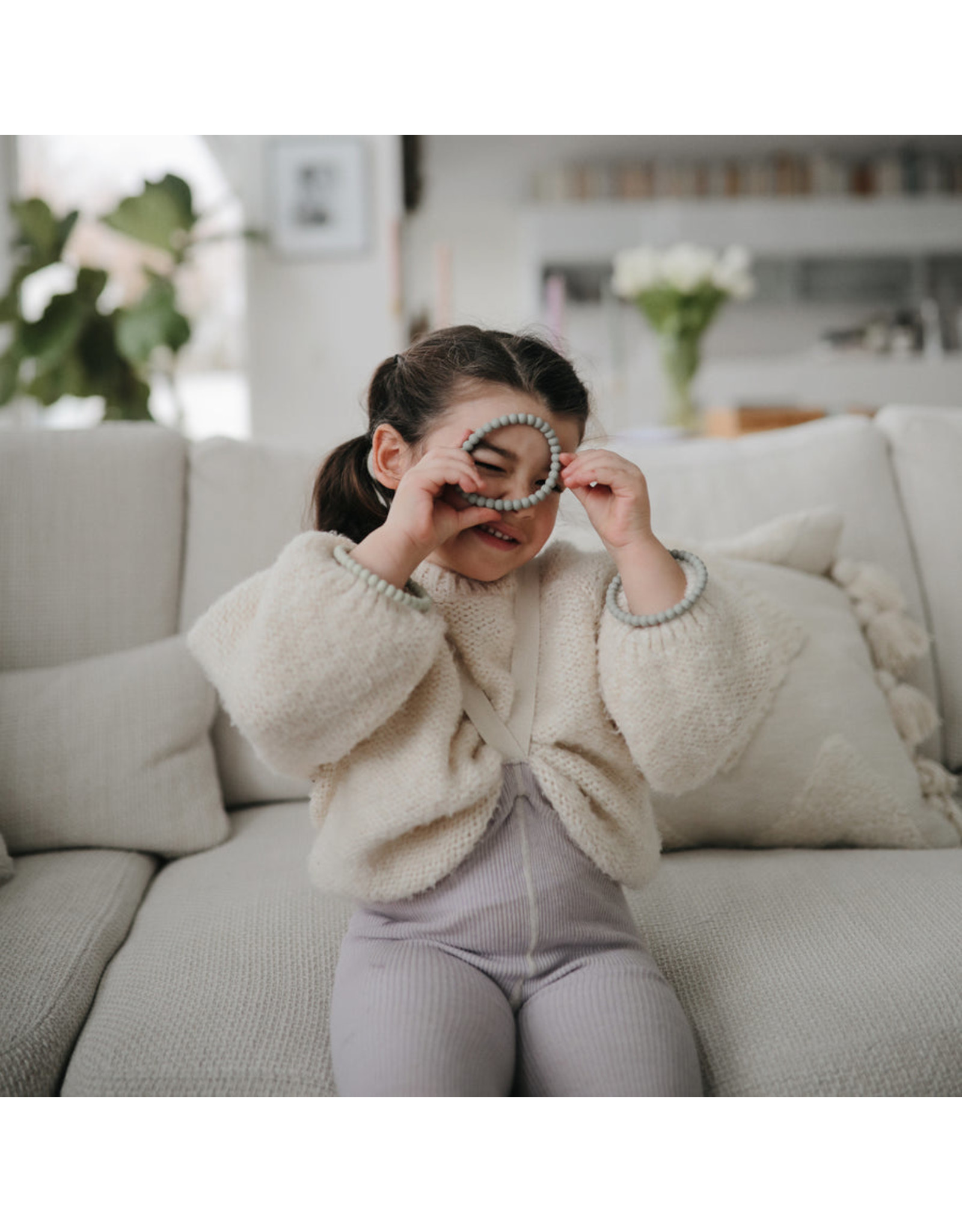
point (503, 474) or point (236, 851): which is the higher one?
point (503, 474)

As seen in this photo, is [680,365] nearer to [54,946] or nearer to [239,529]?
[239,529]

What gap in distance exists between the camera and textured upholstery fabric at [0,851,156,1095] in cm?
94

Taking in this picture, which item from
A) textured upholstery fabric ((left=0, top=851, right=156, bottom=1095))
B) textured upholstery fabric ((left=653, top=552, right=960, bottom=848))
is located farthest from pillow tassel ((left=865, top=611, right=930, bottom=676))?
textured upholstery fabric ((left=0, top=851, right=156, bottom=1095))

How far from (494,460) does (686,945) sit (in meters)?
0.52

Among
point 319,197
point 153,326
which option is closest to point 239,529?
point 153,326

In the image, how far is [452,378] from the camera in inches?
38.3

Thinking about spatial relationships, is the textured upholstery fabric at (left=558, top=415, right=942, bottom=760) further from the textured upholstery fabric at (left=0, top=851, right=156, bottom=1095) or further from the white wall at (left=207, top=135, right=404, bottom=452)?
the white wall at (left=207, top=135, right=404, bottom=452)

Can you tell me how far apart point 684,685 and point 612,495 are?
186 millimetres

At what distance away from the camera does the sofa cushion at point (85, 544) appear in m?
1.50

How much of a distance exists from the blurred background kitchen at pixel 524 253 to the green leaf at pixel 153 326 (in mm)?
371

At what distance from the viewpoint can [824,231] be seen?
5.08m

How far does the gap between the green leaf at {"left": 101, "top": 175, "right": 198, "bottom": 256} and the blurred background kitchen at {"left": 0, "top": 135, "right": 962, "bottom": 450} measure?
215 millimetres

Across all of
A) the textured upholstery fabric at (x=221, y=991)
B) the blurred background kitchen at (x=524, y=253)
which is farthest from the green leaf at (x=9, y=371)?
the textured upholstery fabric at (x=221, y=991)
